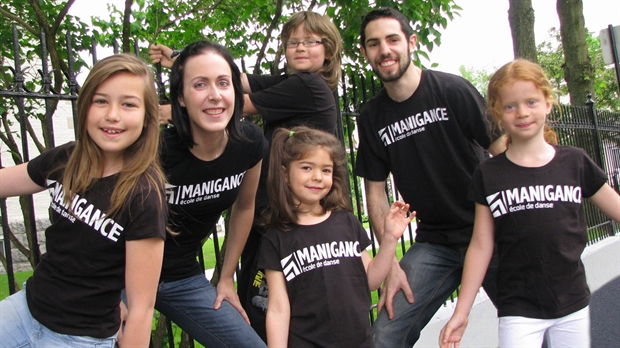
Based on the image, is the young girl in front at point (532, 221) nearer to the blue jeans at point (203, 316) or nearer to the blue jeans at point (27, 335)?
the blue jeans at point (203, 316)

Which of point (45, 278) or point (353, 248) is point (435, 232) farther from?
point (45, 278)

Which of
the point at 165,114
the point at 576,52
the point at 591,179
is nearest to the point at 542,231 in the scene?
the point at 591,179

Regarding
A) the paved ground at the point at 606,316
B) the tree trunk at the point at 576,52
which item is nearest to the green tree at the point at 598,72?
the tree trunk at the point at 576,52

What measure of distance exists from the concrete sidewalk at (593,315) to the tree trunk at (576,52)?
3.72m

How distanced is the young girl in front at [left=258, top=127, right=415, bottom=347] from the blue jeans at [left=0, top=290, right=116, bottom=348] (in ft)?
2.51

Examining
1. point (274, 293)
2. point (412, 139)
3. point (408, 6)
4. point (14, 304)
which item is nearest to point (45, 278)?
point (14, 304)

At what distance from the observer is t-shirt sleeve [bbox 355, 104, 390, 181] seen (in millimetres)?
3027

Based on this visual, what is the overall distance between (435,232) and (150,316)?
1.72 meters

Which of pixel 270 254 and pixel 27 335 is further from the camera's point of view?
pixel 270 254

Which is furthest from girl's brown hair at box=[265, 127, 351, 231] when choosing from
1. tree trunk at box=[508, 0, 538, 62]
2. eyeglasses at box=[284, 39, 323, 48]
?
tree trunk at box=[508, 0, 538, 62]

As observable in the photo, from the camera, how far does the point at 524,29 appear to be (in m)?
8.25

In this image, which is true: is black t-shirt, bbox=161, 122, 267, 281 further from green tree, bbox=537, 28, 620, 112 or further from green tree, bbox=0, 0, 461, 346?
green tree, bbox=537, 28, 620, 112

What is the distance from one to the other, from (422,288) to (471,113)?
3.41 feet

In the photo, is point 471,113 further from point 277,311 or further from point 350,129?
point 277,311
